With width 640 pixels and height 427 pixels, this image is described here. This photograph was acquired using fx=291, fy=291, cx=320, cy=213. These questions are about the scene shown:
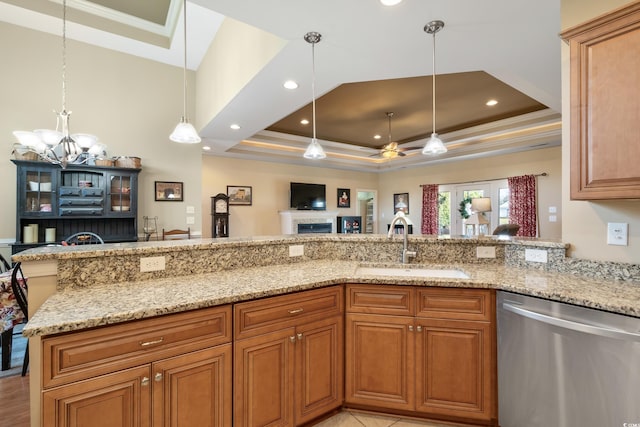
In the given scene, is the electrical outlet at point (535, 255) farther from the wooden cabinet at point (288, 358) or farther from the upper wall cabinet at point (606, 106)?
the wooden cabinet at point (288, 358)

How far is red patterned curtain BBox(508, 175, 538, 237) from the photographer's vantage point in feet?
19.6

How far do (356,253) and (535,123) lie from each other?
502 cm

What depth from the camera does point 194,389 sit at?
53.6 inches

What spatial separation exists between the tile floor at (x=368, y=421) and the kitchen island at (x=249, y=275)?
0.87 metres

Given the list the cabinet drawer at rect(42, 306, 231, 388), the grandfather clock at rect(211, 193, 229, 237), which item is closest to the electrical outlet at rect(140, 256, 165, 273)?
the cabinet drawer at rect(42, 306, 231, 388)

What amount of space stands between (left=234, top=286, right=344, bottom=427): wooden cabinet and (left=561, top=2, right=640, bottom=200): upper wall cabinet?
5.10 ft

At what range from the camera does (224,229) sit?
20.4 feet

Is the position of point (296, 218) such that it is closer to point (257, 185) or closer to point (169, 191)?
point (257, 185)

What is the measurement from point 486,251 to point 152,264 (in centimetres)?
238

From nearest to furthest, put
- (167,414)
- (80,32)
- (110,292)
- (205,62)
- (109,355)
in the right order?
(109,355) < (167,414) < (110,292) < (80,32) < (205,62)

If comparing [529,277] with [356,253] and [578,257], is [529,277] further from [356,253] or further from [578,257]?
[356,253]

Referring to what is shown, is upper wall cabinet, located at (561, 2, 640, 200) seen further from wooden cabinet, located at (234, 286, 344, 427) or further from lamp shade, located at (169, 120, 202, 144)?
lamp shade, located at (169, 120, 202, 144)

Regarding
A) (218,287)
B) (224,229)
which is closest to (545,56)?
(218,287)

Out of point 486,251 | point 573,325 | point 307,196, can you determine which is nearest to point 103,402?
point 573,325
